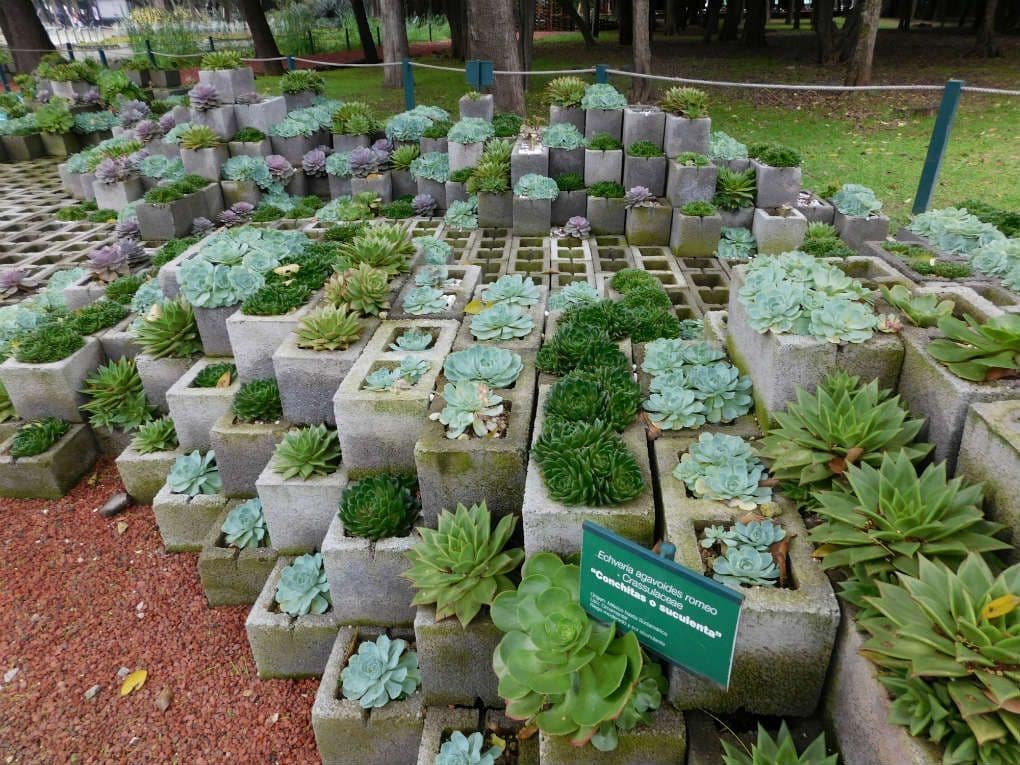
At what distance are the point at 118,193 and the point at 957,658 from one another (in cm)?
864

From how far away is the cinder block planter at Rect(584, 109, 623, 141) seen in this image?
627 centimetres

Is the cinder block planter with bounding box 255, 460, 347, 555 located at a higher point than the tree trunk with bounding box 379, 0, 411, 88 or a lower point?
lower

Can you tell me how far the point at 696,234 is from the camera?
5699 mm

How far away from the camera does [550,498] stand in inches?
97.7

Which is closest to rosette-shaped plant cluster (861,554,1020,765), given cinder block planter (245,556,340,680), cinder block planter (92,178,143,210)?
cinder block planter (245,556,340,680)

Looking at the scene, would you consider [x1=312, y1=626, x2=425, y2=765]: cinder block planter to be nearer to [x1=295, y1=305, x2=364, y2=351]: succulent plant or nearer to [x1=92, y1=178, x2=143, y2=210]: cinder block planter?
[x1=295, y1=305, x2=364, y2=351]: succulent plant

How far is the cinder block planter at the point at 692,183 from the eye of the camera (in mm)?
5691

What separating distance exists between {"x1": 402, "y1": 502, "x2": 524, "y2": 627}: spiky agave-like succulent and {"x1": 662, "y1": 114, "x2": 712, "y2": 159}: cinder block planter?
172 inches

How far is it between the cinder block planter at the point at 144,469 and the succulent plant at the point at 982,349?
3991mm

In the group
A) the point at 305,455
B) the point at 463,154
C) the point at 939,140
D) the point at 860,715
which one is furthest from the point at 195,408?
the point at 939,140

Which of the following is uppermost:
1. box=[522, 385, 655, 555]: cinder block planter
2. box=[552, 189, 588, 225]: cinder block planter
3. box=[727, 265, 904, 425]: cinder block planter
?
box=[727, 265, 904, 425]: cinder block planter

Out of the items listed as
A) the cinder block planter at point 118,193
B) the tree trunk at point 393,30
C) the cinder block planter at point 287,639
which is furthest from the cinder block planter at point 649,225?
the tree trunk at point 393,30

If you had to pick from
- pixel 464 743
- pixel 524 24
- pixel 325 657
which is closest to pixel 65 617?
pixel 325 657

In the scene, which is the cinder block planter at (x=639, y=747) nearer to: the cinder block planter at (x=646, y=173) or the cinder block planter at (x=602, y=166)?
the cinder block planter at (x=646, y=173)
